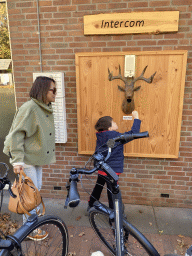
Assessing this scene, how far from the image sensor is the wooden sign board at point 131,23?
3.01 meters

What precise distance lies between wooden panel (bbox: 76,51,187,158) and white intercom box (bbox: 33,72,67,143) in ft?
0.82

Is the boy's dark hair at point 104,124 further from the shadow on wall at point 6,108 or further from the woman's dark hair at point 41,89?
the shadow on wall at point 6,108

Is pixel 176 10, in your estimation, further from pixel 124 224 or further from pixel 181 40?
pixel 124 224

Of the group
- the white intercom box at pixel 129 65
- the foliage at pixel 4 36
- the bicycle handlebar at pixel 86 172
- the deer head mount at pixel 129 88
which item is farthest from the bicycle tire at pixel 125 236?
the foliage at pixel 4 36

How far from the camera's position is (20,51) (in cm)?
344

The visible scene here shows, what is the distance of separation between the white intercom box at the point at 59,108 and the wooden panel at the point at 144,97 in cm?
25

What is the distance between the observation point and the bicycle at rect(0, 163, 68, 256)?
1.67 meters

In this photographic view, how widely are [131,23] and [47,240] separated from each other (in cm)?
322

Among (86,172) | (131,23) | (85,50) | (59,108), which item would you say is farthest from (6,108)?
(86,172)

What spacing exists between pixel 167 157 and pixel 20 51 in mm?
2940

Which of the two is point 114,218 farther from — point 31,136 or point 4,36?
point 4,36

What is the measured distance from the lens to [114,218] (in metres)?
1.98

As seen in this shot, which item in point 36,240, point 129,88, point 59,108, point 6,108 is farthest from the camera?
point 6,108

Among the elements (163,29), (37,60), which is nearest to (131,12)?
(163,29)
